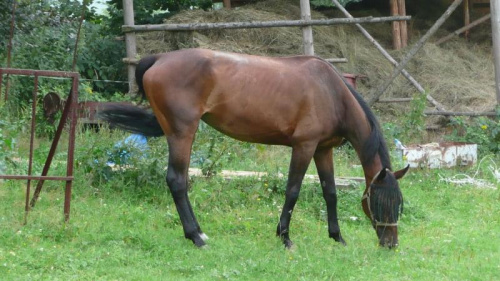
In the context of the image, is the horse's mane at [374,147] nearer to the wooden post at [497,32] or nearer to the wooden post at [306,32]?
the wooden post at [306,32]

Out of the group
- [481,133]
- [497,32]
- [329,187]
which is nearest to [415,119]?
[481,133]

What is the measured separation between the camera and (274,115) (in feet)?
25.7

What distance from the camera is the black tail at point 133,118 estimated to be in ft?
27.4

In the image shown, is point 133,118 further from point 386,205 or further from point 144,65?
point 386,205

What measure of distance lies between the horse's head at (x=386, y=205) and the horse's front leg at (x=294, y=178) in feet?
2.22

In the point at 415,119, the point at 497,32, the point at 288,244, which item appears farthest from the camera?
the point at 497,32

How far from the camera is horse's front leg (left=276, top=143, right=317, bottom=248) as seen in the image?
7.71 meters

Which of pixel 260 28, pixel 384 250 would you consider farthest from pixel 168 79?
pixel 260 28

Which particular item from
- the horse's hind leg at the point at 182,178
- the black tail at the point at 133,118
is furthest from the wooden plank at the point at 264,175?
the horse's hind leg at the point at 182,178

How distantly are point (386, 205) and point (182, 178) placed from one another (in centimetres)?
195

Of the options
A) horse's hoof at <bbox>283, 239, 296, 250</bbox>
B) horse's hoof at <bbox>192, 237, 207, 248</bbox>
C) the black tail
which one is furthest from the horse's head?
the black tail

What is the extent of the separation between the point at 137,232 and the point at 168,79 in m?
1.48

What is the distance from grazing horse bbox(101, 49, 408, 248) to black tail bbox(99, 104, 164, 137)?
0.37 metres

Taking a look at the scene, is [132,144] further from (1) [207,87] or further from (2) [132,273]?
(2) [132,273]
